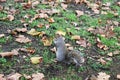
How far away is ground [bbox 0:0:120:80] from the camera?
4.21m

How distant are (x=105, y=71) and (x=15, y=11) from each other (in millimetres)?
2119

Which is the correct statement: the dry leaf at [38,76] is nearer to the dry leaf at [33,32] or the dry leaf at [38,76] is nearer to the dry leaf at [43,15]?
the dry leaf at [33,32]

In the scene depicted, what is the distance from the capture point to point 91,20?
5.72 meters

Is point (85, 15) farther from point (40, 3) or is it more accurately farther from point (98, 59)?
point (98, 59)

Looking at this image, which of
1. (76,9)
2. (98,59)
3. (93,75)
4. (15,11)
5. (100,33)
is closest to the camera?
(93,75)

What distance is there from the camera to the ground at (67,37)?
4.21 m

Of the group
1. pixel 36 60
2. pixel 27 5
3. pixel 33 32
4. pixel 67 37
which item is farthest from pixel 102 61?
pixel 27 5

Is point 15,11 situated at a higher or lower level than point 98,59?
higher

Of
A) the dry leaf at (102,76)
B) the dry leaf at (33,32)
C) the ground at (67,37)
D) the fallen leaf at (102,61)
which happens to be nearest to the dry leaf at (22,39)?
the ground at (67,37)

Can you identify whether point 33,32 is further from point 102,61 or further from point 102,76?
point 102,76

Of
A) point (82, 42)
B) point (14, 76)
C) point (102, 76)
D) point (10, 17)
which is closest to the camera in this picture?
point (14, 76)

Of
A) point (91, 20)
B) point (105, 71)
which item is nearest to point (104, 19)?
point (91, 20)

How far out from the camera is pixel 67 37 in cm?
502

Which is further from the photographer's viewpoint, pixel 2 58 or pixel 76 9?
pixel 76 9
